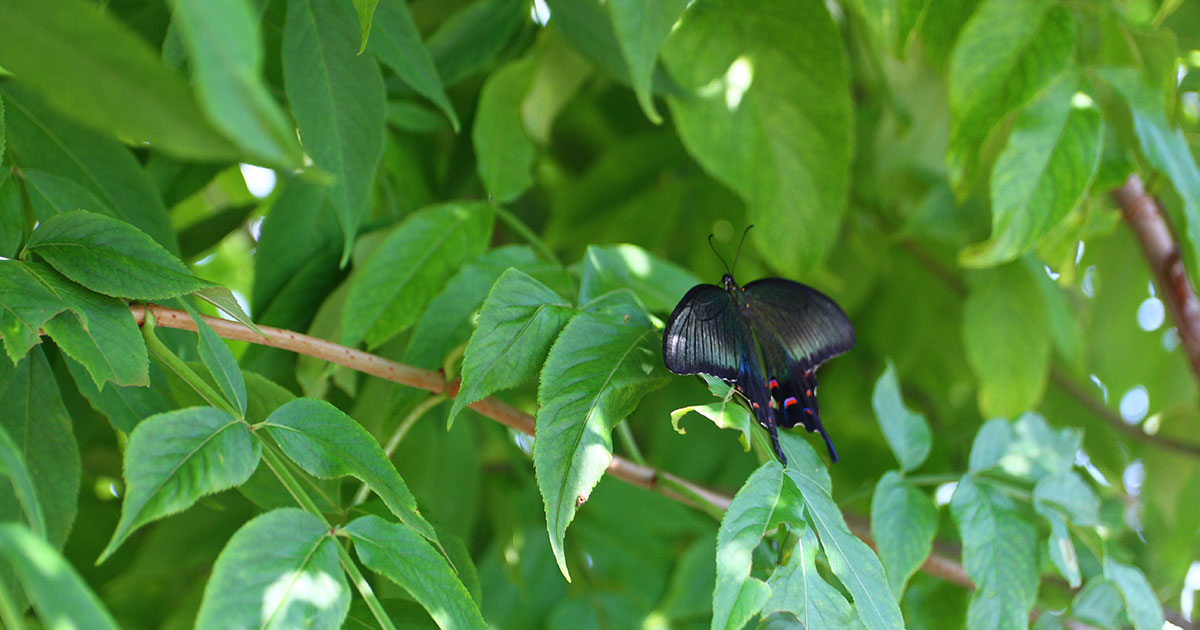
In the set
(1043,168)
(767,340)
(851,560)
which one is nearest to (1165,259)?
(1043,168)

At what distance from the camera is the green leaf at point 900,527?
1.87 ft

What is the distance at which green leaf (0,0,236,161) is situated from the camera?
10.3 inches

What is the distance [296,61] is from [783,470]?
399 millimetres

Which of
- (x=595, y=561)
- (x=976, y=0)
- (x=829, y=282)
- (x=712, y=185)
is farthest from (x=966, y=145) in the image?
(x=595, y=561)

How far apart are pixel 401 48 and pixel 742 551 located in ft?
1.38

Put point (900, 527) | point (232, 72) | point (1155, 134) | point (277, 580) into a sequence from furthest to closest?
point (1155, 134)
point (900, 527)
point (277, 580)
point (232, 72)

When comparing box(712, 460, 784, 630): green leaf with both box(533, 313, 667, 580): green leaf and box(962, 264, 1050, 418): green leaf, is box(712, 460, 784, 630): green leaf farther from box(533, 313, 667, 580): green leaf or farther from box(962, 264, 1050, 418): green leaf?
box(962, 264, 1050, 418): green leaf

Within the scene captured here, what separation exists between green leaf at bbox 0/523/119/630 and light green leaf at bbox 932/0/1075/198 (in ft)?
2.19

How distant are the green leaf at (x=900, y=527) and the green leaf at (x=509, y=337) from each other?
0.90ft

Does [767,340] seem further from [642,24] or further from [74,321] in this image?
[74,321]

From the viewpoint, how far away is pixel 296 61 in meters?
0.55

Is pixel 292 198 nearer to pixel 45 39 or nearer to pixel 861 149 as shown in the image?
pixel 45 39

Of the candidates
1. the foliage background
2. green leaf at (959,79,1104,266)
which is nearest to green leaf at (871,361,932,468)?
the foliage background

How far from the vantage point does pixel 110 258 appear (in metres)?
0.45
